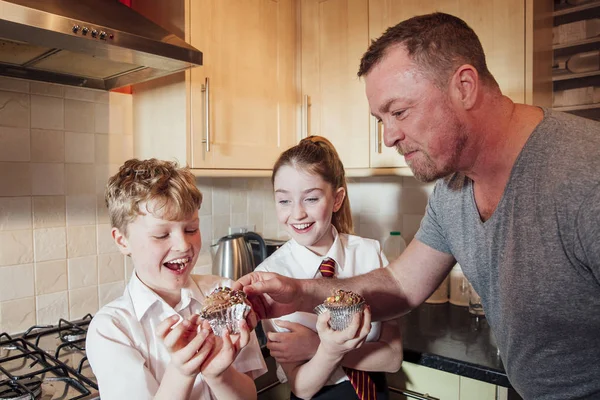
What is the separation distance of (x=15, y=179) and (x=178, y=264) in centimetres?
86

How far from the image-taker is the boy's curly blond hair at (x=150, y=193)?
106 cm

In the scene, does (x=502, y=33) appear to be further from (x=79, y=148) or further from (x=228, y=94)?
(x=79, y=148)

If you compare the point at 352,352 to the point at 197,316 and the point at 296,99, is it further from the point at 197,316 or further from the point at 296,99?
the point at 296,99

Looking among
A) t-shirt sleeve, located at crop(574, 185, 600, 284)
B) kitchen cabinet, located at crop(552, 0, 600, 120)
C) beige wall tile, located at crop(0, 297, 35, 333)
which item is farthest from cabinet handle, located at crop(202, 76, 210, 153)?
kitchen cabinet, located at crop(552, 0, 600, 120)

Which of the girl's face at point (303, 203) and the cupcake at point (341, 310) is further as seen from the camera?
the girl's face at point (303, 203)

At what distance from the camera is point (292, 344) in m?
1.24

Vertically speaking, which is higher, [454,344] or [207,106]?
[207,106]

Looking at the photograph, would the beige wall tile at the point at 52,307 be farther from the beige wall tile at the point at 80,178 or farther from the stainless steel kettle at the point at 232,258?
the stainless steel kettle at the point at 232,258

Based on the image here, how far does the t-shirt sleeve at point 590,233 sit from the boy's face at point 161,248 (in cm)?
77

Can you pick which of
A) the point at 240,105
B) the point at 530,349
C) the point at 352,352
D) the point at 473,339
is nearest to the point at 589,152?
the point at 530,349

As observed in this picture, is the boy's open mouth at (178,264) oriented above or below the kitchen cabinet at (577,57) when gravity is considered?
below

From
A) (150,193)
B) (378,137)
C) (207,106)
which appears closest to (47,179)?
(207,106)

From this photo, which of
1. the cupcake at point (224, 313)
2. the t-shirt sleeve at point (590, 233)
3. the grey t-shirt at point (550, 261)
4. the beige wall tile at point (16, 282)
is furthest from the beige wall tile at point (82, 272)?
the t-shirt sleeve at point (590, 233)

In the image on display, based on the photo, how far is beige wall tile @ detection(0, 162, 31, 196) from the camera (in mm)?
1561
